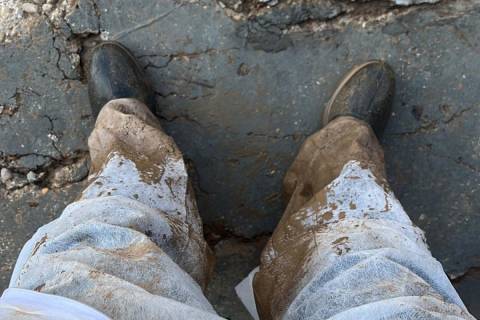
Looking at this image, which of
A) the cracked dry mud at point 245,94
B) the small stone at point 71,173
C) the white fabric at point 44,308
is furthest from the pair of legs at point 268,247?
the small stone at point 71,173

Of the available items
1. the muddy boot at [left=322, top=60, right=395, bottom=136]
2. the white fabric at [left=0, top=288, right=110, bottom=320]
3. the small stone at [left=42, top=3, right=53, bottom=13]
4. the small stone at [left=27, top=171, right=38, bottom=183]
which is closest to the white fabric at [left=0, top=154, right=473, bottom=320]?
the white fabric at [left=0, top=288, right=110, bottom=320]

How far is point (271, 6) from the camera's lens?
1771mm

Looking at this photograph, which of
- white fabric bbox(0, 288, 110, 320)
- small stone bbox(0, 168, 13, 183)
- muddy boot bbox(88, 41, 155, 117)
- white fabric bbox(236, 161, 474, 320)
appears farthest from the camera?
small stone bbox(0, 168, 13, 183)

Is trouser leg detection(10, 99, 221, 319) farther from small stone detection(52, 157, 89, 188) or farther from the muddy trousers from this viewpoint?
small stone detection(52, 157, 89, 188)

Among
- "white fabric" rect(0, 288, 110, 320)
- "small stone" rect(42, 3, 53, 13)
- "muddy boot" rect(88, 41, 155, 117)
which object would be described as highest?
"small stone" rect(42, 3, 53, 13)

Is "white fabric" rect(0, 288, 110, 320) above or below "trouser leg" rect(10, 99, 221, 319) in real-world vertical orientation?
above

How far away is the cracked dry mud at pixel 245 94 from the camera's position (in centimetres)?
178

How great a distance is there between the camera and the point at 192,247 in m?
1.42

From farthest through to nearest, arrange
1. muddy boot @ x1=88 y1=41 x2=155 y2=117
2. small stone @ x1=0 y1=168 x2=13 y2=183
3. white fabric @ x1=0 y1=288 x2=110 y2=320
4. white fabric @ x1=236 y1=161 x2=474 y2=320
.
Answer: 1. small stone @ x1=0 y1=168 x2=13 y2=183
2. muddy boot @ x1=88 y1=41 x2=155 y2=117
3. white fabric @ x1=236 y1=161 x2=474 y2=320
4. white fabric @ x1=0 y1=288 x2=110 y2=320

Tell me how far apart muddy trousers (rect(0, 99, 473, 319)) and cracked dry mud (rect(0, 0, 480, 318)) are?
0.19 meters

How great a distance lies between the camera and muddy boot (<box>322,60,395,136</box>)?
1756mm

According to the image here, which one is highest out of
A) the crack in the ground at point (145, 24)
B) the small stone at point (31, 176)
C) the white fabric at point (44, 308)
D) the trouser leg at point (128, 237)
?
the crack in the ground at point (145, 24)

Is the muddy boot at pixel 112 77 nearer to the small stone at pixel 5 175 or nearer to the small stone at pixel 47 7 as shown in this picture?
the small stone at pixel 47 7

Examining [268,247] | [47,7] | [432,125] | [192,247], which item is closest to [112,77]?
[47,7]
